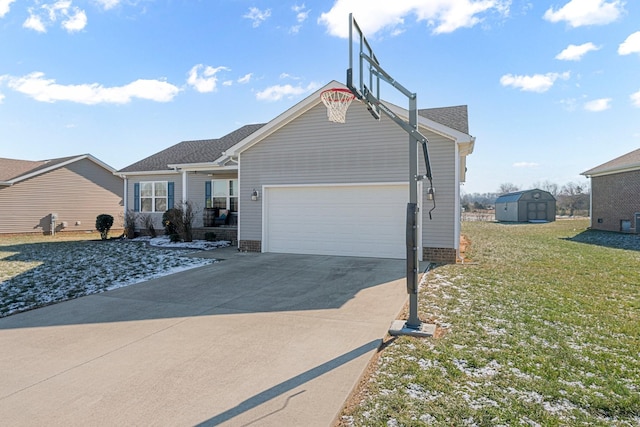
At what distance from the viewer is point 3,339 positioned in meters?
4.48

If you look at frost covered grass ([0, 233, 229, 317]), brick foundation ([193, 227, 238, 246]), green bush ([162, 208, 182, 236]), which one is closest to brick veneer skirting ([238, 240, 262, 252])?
frost covered grass ([0, 233, 229, 317])

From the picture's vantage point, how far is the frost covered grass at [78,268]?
6.62m

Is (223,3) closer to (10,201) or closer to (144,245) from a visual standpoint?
(144,245)

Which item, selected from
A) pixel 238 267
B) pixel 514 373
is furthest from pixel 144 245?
pixel 514 373

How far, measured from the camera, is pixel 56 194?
66.5ft

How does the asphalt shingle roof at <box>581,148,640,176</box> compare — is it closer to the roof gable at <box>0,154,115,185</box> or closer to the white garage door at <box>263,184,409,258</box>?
the white garage door at <box>263,184,409,258</box>

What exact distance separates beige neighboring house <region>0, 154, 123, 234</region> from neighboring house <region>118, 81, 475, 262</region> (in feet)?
38.5

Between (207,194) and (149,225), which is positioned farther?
(149,225)

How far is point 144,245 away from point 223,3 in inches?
363

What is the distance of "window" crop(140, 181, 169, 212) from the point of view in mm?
16781

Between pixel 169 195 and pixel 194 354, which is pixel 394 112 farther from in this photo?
pixel 169 195

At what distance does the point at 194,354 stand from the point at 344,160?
7842 millimetres

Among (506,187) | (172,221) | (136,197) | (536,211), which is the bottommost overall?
(172,221)

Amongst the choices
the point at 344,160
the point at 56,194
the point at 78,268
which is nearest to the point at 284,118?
the point at 344,160
